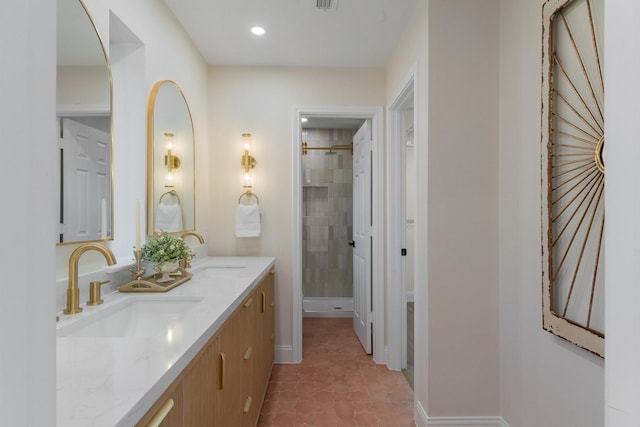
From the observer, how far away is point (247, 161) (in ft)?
9.25

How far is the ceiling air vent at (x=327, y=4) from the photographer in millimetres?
2023

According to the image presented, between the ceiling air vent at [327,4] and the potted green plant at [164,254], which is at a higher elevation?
the ceiling air vent at [327,4]

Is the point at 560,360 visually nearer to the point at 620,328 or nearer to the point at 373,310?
→ the point at 620,328

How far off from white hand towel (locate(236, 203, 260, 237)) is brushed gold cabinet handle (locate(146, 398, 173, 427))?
6.77 ft

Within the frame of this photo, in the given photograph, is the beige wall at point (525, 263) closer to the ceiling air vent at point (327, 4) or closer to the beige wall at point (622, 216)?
the ceiling air vent at point (327, 4)

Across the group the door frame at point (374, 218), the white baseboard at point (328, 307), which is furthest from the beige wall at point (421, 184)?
the white baseboard at point (328, 307)

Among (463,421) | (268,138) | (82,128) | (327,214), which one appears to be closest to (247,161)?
(268,138)

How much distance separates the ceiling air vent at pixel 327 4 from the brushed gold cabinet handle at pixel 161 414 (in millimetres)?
2157

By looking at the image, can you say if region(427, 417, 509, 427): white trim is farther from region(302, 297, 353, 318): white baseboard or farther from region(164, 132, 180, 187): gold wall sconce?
region(302, 297, 353, 318): white baseboard

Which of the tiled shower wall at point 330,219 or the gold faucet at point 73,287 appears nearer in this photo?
the gold faucet at point 73,287

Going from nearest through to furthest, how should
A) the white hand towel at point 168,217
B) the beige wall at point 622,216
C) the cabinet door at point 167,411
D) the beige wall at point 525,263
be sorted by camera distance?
the beige wall at point 622,216, the cabinet door at point 167,411, the beige wall at point 525,263, the white hand towel at point 168,217

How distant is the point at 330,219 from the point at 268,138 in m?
1.71

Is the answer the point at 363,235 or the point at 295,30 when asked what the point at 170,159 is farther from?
the point at 363,235

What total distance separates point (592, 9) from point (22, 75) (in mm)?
1649
